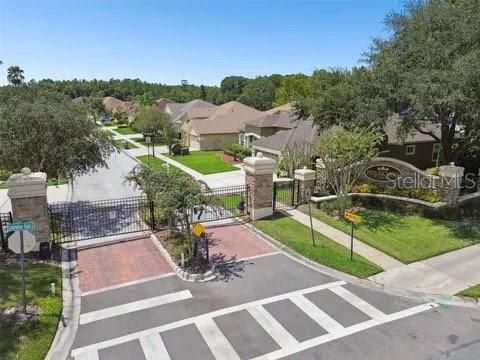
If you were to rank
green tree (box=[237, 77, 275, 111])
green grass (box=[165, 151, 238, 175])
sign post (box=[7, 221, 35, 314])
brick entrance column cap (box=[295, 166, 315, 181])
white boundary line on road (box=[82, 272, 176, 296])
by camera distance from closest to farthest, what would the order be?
sign post (box=[7, 221, 35, 314]) < white boundary line on road (box=[82, 272, 176, 296]) < brick entrance column cap (box=[295, 166, 315, 181]) < green grass (box=[165, 151, 238, 175]) < green tree (box=[237, 77, 275, 111])

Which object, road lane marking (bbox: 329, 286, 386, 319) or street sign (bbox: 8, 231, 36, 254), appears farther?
road lane marking (bbox: 329, 286, 386, 319)

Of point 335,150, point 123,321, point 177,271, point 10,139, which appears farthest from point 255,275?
point 10,139

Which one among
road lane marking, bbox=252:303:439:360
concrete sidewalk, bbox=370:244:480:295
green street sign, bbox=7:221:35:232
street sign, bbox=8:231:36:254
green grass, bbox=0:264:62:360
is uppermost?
green street sign, bbox=7:221:35:232

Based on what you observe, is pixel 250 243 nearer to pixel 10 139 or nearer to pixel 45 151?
pixel 45 151

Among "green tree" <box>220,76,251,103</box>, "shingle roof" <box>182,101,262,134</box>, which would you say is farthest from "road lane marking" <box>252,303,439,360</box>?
"green tree" <box>220,76,251,103</box>

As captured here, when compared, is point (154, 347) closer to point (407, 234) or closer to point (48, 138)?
point (407, 234)

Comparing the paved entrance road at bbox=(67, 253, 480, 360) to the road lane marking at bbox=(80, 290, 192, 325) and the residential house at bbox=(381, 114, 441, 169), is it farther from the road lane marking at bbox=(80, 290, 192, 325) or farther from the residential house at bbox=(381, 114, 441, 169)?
the residential house at bbox=(381, 114, 441, 169)
